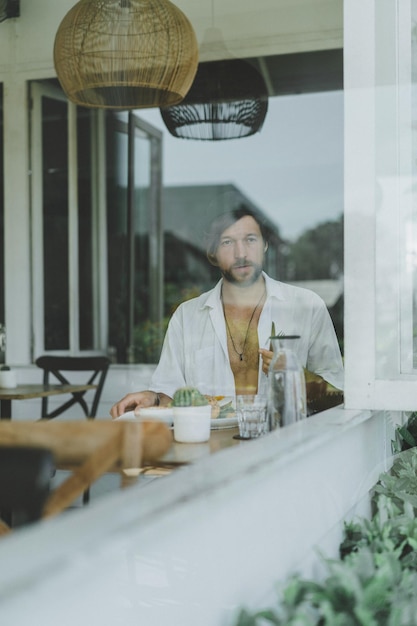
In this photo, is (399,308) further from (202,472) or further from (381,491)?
(202,472)

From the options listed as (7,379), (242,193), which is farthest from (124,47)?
(242,193)

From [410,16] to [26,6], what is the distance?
4153mm

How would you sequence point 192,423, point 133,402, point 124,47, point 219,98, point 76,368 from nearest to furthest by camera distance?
point 192,423, point 133,402, point 124,47, point 76,368, point 219,98

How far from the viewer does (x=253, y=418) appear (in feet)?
6.54

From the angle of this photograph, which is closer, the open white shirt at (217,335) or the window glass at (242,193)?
the open white shirt at (217,335)

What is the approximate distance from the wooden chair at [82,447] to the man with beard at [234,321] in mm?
1297

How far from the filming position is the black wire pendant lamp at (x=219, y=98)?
5602 millimetres

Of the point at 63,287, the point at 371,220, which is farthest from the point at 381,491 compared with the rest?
the point at 63,287

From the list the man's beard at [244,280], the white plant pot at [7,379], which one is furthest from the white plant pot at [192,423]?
the white plant pot at [7,379]

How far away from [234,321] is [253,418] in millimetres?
1016

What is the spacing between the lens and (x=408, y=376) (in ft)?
7.19

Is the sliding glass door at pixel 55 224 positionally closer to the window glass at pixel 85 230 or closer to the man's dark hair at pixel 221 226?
the window glass at pixel 85 230

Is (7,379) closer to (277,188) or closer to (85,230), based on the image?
(85,230)

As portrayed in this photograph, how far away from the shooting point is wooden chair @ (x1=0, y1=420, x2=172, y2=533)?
1.13 meters
